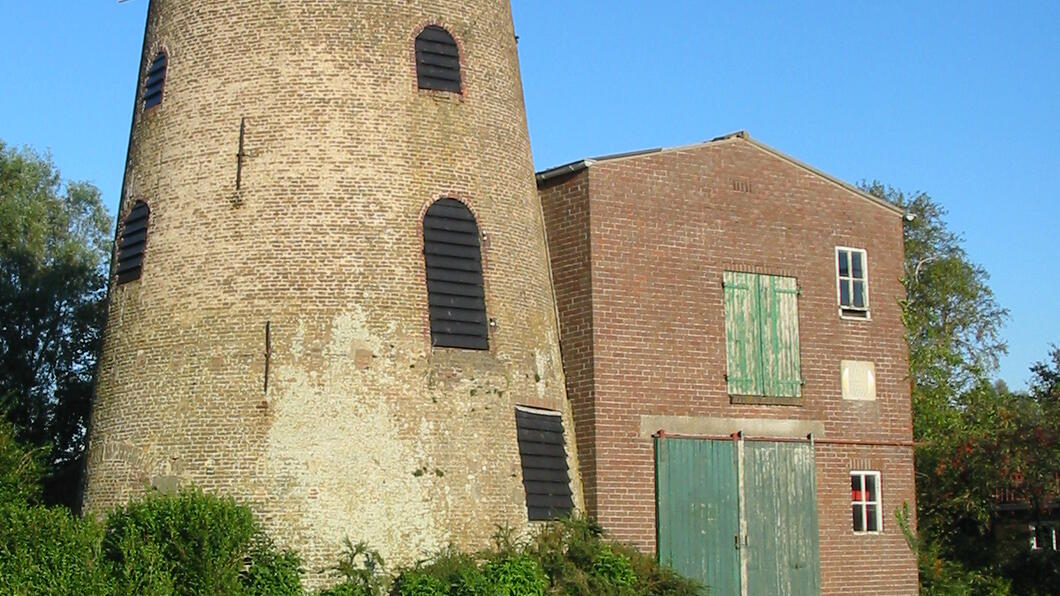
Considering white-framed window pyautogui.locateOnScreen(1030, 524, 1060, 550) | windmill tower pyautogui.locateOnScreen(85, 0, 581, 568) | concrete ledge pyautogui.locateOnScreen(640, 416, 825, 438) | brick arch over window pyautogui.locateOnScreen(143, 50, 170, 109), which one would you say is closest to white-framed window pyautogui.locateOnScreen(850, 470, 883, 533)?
concrete ledge pyautogui.locateOnScreen(640, 416, 825, 438)

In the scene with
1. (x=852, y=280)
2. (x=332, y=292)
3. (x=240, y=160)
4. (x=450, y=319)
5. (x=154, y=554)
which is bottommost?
(x=154, y=554)

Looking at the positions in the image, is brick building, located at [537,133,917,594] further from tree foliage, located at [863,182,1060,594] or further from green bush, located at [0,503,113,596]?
green bush, located at [0,503,113,596]

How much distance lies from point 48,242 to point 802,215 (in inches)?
922

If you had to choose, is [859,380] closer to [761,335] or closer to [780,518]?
[761,335]

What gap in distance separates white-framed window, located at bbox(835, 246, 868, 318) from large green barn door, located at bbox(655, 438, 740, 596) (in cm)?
412

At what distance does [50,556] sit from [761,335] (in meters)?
12.8

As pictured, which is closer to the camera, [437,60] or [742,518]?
Answer: [437,60]

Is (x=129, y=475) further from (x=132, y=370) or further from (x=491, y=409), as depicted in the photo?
(x=491, y=409)

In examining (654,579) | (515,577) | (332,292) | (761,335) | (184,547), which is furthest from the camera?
(761,335)

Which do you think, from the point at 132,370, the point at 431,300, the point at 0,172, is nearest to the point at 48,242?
the point at 0,172

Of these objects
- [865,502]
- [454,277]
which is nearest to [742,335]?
[865,502]

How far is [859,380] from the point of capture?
2605cm

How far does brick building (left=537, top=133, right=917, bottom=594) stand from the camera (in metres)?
23.2

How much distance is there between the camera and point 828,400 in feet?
83.7
